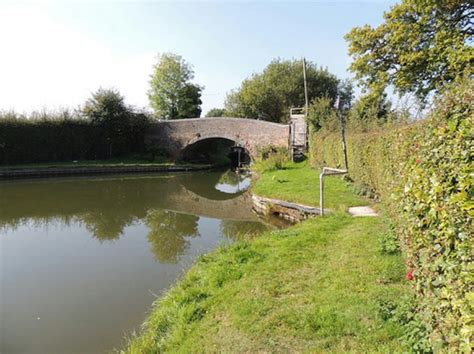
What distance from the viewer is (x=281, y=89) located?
92.8 feet

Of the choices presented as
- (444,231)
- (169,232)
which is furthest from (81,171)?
(444,231)

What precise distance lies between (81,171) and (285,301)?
58.8ft

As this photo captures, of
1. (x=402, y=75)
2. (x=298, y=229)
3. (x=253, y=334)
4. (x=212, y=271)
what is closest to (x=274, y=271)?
(x=212, y=271)

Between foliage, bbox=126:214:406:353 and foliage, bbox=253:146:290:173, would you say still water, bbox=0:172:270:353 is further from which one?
foliage, bbox=253:146:290:173

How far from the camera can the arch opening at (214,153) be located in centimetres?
2495

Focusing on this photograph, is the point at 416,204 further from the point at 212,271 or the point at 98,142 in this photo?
the point at 98,142

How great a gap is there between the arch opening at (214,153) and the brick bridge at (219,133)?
23.4 inches

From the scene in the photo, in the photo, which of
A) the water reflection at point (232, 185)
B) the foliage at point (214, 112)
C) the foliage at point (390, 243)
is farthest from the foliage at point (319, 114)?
the foliage at point (214, 112)

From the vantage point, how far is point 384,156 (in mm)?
5320

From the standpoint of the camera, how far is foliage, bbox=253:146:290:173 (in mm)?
15961

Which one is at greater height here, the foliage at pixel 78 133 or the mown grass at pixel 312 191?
the foliage at pixel 78 133

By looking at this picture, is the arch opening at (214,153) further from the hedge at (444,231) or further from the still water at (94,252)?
the hedge at (444,231)

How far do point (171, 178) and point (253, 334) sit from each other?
1587cm

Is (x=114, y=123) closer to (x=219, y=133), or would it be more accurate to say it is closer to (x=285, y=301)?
(x=219, y=133)
